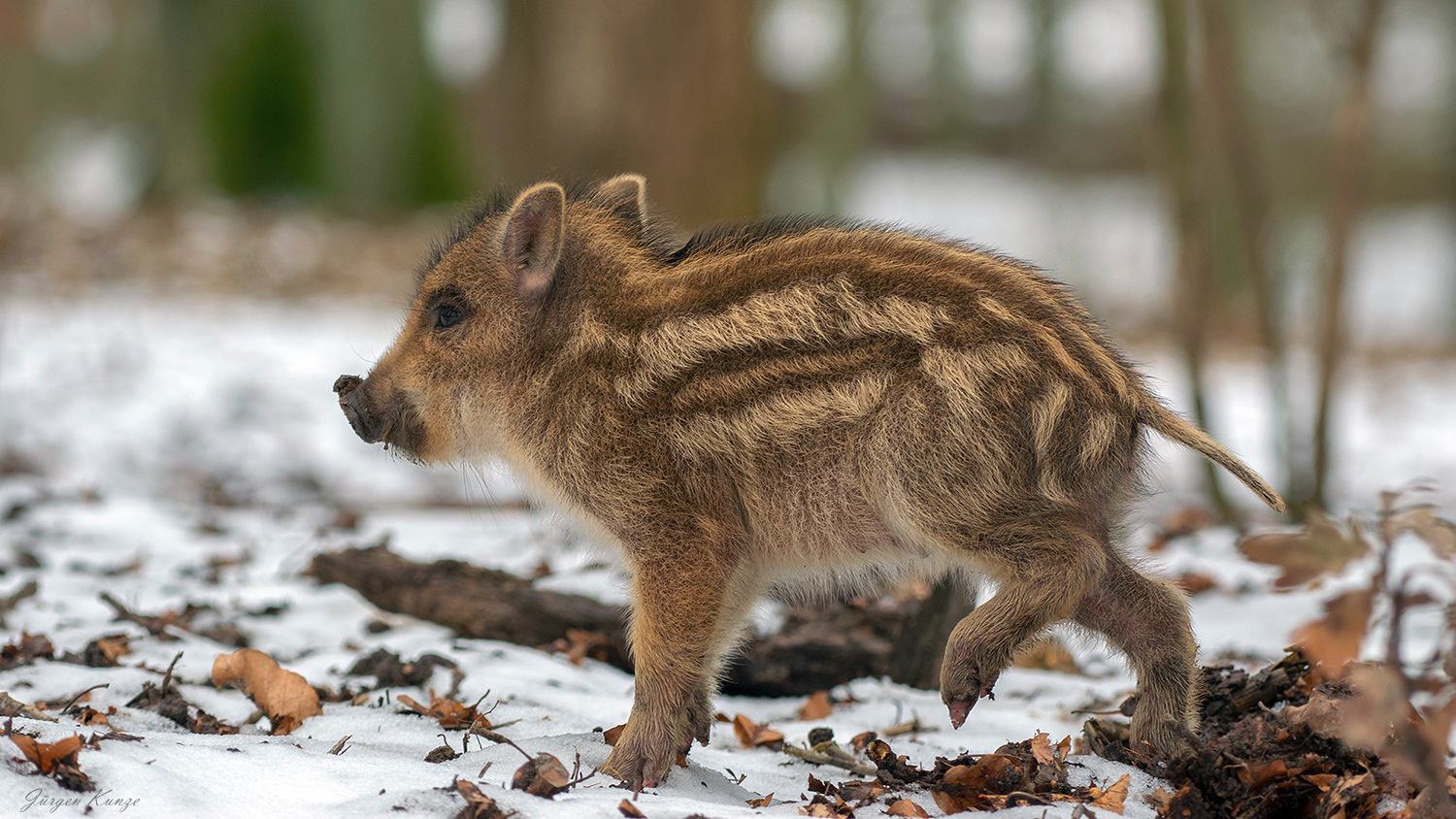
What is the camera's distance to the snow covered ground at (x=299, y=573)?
279 centimetres

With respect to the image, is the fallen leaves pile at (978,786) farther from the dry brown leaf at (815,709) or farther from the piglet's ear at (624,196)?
the piglet's ear at (624,196)

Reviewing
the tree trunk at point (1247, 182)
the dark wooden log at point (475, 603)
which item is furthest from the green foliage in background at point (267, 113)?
the dark wooden log at point (475, 603)

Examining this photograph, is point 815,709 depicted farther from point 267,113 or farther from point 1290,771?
point 267,113

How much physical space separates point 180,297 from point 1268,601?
32.1ft

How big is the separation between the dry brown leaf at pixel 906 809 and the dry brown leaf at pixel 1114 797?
388mm

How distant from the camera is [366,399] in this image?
3.73 metres

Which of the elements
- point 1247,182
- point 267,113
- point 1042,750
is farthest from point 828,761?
point 267,113

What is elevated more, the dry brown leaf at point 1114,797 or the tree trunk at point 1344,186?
the tree trunk at point 1344,186

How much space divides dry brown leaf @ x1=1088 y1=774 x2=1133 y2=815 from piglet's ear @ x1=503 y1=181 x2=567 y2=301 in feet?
6.59

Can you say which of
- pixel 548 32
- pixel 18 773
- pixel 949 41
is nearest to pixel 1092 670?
pixel 18 773

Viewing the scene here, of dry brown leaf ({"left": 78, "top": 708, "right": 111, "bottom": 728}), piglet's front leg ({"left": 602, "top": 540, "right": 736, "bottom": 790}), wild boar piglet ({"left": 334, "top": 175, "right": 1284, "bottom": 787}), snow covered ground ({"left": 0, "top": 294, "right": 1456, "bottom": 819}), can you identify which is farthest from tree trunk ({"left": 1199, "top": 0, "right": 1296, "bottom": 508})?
dry brown leaf ({"left": 78, "top": 708, "right": 111, "bottom": 728})

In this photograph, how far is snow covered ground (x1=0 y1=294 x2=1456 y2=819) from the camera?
2785 mm

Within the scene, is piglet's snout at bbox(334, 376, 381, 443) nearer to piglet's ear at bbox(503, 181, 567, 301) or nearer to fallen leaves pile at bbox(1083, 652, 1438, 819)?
piglet's ear at bbox(503, 181, 567, 301)

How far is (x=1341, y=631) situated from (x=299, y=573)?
4.14 meters
